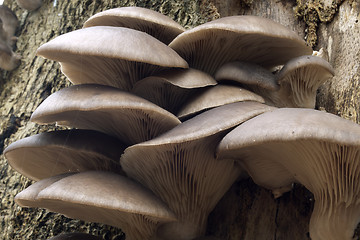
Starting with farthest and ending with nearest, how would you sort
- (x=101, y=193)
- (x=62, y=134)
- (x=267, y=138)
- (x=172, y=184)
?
(x=62, y=134) < (x=172, y=184) < (x=101, y=193) < (x=267, y=138)

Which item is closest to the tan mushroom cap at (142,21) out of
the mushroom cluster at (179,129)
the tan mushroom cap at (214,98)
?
the mushroom cluster at (179,129)

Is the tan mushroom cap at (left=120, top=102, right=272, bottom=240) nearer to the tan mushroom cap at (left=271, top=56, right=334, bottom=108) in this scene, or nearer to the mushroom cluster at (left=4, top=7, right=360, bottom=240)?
the mushroom cluster at (left=4, top=7, right=360, bottom=240)

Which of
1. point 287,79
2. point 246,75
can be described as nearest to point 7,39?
point 246,75

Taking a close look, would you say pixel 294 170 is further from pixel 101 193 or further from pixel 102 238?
pixel 102 238

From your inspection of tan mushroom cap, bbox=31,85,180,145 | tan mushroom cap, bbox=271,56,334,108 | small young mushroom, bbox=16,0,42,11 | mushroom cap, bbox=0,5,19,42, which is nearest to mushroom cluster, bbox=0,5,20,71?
mushroom cap, bbox=0,5,19,42

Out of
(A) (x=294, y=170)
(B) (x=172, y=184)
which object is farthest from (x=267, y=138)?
(B) (x=172, y=184)

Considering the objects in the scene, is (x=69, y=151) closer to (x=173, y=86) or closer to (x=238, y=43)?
(x=173, y=86)
